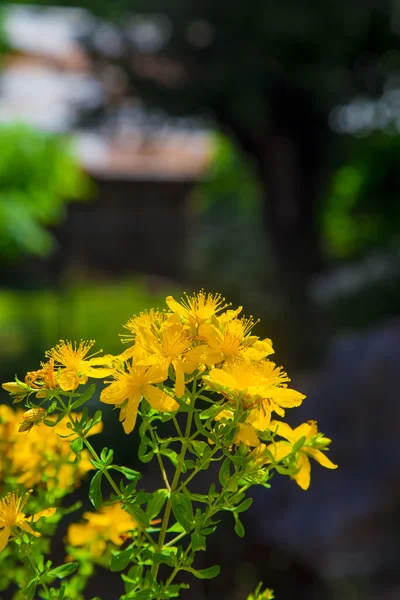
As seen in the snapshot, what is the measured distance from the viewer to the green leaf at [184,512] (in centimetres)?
86

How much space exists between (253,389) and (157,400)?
0.33ft

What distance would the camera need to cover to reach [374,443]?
371 cm

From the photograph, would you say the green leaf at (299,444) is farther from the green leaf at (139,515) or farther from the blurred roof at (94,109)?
the blurred roof at (94,109)

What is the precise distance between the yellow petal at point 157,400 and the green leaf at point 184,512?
9 cm

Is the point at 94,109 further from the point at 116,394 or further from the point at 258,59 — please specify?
the point at 116,394

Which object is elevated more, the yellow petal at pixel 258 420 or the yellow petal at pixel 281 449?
the yellow petal at pixel 281 449

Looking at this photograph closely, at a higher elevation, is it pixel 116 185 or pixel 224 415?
pixel 116 185

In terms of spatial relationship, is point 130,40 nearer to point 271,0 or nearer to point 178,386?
point 271,0

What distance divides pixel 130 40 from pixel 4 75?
4.06m

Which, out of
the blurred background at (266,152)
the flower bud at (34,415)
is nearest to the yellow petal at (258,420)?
the flower bud at (34,415)

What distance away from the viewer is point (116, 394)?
0.87 metres

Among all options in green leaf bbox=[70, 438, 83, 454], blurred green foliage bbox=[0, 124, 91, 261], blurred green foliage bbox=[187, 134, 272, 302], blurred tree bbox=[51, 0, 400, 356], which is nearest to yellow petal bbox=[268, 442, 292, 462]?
green leaf bbox=[70, 438, 83, 454]

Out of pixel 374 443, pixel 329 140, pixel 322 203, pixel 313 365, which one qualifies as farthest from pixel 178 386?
pixel 322 203

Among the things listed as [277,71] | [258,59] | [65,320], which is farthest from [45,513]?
[277,71]
